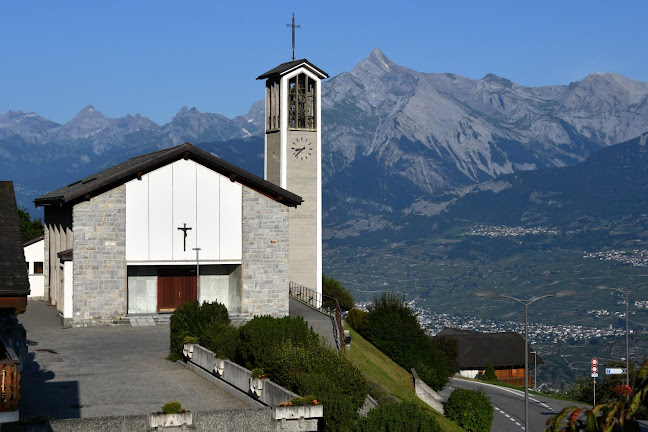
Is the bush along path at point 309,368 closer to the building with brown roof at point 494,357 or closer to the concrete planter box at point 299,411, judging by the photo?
the concrete planter box at point 299,411

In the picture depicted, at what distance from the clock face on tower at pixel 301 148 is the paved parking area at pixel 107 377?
17162mm

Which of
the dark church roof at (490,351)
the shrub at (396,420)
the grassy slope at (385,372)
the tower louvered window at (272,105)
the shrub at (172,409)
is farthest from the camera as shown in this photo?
the dark church roof at (490,351)

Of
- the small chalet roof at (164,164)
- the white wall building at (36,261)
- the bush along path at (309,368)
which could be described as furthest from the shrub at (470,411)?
the white wall building at (36,261)

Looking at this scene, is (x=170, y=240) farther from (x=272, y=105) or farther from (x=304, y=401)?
(x=304, y=401)

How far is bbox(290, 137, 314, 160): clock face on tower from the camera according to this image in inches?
2169

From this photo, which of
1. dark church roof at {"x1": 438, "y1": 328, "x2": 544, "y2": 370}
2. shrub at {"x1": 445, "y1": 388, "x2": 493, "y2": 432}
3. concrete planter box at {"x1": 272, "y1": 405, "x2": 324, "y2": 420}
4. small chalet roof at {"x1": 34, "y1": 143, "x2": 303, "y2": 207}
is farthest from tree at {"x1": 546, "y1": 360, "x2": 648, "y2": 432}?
dark church roof at {"x1": 438, "y1": 328, "x2": 544, "y2": 370}

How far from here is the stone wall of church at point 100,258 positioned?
134 ft

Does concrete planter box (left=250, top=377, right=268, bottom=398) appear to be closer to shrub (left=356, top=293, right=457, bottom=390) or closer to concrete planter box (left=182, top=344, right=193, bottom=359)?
concrete planter box (left=182, top=344, right=193, bottom=359)

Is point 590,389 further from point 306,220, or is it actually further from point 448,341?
point 306,220

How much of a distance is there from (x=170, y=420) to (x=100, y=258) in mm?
20402

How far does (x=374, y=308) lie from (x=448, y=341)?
22.5 m

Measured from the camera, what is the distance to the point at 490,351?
117188mm

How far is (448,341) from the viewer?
7600cm

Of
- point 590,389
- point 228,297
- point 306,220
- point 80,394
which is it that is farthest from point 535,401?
point 80,394
